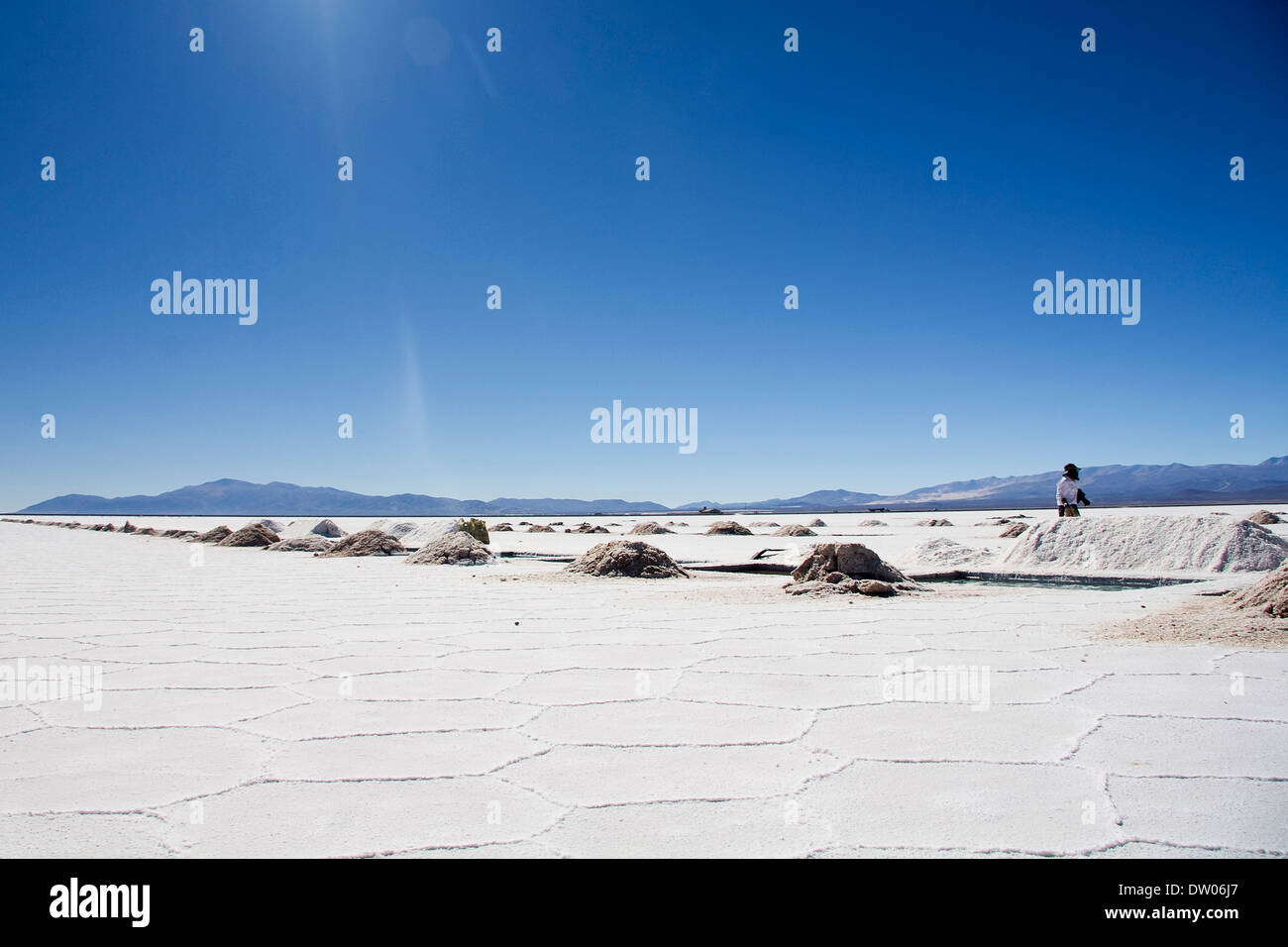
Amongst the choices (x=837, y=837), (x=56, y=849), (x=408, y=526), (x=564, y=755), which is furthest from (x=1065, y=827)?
(x=408, y=526)

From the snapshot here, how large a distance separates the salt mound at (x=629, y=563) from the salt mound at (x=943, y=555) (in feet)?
8.35

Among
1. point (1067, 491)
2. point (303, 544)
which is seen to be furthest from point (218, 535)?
point (1067, 491)

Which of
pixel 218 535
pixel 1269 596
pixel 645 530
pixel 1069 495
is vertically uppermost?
pixel 1069 495

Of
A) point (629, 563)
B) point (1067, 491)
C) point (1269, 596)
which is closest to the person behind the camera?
point (1269, 596)

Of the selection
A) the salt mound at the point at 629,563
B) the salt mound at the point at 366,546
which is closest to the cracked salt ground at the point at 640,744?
the salt mound at the point at 629,563

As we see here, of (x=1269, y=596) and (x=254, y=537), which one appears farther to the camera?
(x=254, y=537)

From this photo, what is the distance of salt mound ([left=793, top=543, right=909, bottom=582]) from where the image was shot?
6164 mm

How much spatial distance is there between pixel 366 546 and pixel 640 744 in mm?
10264

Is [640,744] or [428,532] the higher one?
[428,532]

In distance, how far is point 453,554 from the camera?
9562mm

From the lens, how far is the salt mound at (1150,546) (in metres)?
6.36

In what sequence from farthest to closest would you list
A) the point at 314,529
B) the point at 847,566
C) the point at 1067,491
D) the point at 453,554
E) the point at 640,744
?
the point at 314,529, the point at 453,554, the point at 1067,491, the point at 847,566, the point at 640,744

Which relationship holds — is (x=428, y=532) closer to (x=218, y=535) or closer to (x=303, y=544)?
(x=303, y=544)
